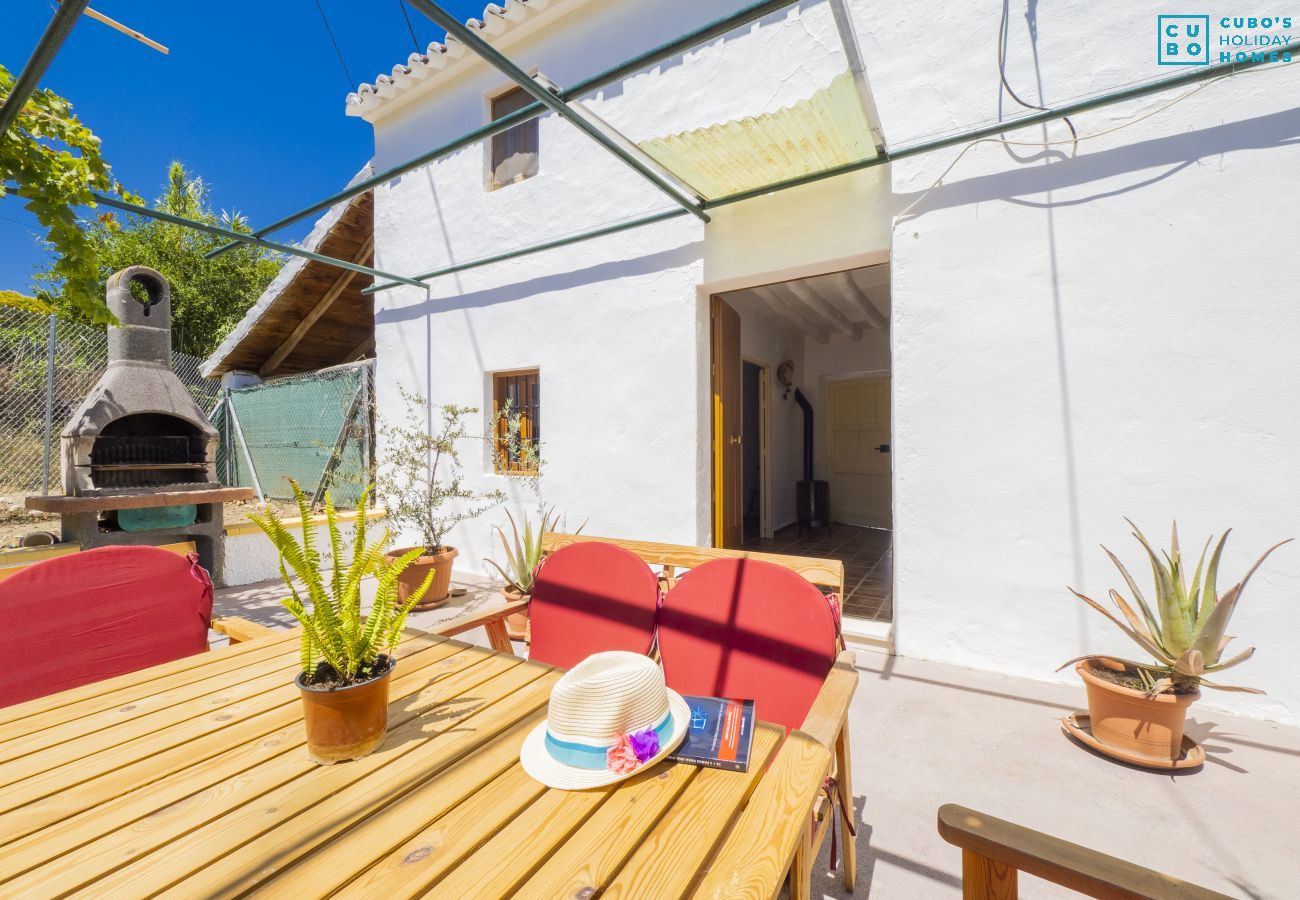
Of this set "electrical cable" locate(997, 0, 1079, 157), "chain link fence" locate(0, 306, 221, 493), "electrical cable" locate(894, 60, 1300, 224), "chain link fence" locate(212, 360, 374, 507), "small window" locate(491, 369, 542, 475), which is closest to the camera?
"electrical cable" locate(894, 60, 1300, 224)

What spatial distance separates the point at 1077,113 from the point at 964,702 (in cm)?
294

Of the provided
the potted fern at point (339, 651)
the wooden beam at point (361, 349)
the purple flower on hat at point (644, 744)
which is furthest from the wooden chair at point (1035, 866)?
the wooden beam at point (361, 349)

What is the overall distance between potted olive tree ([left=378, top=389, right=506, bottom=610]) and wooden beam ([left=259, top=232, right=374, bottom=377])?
2.41 metres

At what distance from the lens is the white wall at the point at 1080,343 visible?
2.39m

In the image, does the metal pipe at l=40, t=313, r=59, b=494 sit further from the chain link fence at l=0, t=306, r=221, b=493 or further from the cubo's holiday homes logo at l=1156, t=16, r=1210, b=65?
the cubo's holiday homes logo at l=1156, t=16, r=1210, b=65

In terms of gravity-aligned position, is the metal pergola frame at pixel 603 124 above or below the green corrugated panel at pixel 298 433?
above

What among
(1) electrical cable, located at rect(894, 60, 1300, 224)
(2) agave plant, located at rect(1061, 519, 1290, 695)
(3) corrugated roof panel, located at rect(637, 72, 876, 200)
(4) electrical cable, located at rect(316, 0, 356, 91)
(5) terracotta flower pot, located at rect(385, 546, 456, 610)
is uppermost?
(4) electrical cable, located at rect(316, 0, 356, 91)

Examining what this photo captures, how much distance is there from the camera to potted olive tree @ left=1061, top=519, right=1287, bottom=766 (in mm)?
2023

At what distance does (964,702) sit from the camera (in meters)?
2.58

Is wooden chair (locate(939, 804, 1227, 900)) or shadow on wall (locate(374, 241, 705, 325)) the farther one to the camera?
shadow on wall (locate(374, 241, 705, 325))

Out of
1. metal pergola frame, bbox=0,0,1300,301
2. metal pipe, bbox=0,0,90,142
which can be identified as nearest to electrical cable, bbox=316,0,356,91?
metal pergola frame, bbox=0,0,1300,301

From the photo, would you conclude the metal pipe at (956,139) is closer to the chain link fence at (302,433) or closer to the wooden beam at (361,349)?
the chain link fence at (302,433)

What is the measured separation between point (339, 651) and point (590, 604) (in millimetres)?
969

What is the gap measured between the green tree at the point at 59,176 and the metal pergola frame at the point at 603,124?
13 centimetres
